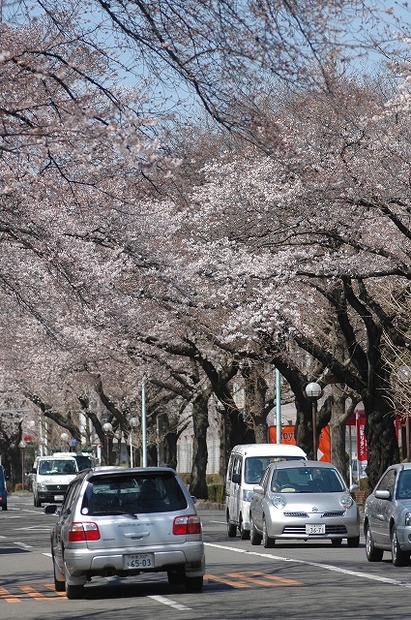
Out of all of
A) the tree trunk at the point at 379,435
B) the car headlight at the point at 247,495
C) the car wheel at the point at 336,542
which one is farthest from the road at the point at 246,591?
the tree trunk at the point at 379,435

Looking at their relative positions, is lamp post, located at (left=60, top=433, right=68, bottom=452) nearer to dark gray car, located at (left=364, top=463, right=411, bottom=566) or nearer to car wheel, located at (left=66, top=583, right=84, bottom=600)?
dark gray car, located at (left=364, top=463, right=411, bottom=566)

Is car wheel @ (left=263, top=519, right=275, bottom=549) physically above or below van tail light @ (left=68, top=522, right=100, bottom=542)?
below

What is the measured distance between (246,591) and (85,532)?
6.79 ft

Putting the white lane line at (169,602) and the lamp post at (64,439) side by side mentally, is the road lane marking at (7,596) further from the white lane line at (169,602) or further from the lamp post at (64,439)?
the lamp post at (64,439)

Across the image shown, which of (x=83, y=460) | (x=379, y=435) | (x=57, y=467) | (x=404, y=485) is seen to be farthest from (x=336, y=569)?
(x=83, y=460)

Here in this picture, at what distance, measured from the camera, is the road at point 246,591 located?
44.1 ft

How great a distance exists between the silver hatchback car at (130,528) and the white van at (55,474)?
3652cm

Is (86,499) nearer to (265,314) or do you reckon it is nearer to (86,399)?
(265,314)

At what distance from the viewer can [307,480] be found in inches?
963

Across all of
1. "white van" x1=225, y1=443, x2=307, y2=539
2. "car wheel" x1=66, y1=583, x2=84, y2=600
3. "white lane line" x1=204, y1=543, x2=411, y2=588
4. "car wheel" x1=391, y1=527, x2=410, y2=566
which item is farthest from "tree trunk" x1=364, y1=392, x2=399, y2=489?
"car wheel" x1=66, y1=583, x2=84, y2=600

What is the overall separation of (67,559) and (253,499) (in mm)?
10045

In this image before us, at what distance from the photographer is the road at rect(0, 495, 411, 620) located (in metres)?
13.4

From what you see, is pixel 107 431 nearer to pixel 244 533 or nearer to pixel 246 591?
pixel 244 533

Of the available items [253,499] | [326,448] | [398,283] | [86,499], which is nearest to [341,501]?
[253,499]
